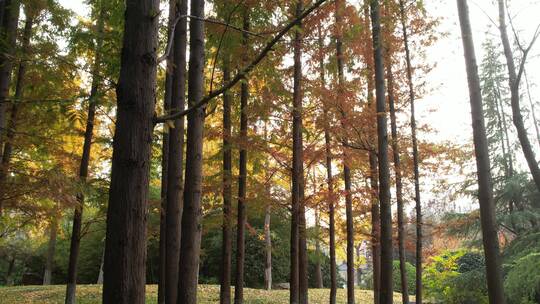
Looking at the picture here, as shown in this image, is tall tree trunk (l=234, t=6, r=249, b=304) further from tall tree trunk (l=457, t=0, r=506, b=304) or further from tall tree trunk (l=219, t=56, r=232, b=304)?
tall tree trunk (l=457, t=0, r=506, b=304)

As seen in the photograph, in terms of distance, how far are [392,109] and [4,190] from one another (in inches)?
361

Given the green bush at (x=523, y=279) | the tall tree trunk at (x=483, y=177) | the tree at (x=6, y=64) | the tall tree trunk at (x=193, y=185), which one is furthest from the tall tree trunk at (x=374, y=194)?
the tree at (x=6, y=64)

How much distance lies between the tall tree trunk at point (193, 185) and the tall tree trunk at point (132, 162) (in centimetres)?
204

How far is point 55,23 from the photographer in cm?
849

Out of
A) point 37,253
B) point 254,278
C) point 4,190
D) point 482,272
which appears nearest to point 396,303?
point 482,272

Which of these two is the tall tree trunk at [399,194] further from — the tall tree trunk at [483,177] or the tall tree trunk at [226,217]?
the tall tree trunk at [483,177]

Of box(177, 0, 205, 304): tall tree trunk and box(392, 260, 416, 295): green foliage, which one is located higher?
box(177, 0, 205, 304): tall tree trunk

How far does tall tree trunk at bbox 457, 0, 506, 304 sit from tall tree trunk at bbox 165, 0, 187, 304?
4052mm

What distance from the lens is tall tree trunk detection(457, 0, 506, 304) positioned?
5.17 metres

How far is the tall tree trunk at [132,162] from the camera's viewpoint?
6.73 feet

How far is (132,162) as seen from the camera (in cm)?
214

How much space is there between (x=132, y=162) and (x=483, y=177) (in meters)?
4.79

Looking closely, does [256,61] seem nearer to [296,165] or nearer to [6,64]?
[6,64]

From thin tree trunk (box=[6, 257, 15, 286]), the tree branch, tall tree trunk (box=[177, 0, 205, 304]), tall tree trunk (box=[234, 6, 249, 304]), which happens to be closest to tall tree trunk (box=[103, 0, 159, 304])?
the tree branch
